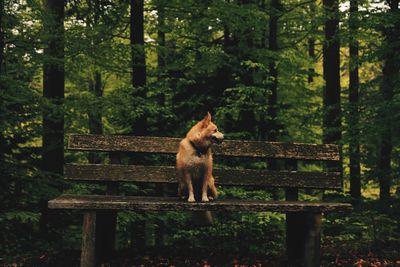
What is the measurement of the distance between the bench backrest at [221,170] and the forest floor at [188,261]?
0.98 meters

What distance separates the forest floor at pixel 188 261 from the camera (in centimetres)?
572

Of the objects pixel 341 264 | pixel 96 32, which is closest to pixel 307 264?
pixel 341 264

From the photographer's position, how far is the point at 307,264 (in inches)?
212

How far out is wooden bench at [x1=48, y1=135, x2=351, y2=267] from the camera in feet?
16.2

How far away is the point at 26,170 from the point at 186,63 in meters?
4.42

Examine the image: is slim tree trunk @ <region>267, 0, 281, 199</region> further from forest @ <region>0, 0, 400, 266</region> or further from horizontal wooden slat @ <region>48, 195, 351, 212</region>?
horizontal wooden slat @ <region>48, 195, 351, 212</region>

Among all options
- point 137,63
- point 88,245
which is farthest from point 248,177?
point 137,63

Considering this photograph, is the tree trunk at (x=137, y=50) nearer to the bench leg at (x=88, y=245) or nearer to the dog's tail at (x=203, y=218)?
the dog's tail at (x=203, y=218)

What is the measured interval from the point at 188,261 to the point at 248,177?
→ 1.31 metres

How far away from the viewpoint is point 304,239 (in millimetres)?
5438

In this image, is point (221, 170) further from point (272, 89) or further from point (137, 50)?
point (272, 89)

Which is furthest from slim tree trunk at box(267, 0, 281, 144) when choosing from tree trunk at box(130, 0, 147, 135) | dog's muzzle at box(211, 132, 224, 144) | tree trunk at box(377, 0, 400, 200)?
dog's muzzle at box(211, 132, 224, 144)

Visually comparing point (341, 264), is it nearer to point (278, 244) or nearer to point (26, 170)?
point (278, 244)

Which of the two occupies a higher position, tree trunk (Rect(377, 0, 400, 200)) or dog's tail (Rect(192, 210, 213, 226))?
tree trunk (Rect(377, 0, 400, 200))
